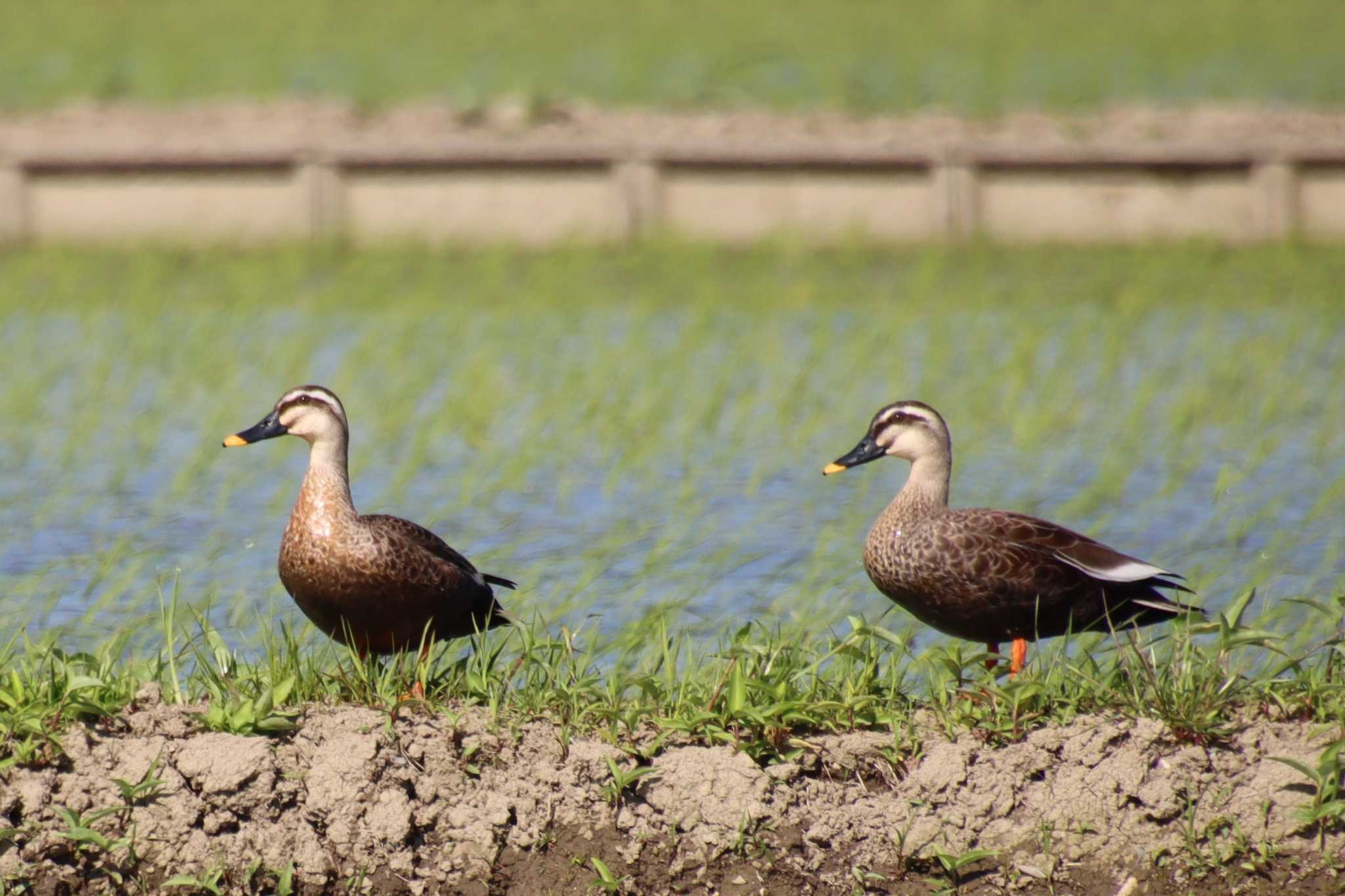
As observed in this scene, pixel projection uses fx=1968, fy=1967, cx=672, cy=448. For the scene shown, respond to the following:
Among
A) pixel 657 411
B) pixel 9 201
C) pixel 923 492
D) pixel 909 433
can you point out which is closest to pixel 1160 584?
pixel 923 492

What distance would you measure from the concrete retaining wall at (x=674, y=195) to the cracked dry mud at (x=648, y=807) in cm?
968

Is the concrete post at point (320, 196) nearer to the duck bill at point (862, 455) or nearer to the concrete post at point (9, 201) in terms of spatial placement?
the concrete post at point (9, 201)

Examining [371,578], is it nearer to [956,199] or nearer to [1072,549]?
[1072,549]

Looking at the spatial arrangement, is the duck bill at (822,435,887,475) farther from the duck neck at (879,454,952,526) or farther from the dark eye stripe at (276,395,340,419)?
the dark eye stripe at (276,395,340,419)

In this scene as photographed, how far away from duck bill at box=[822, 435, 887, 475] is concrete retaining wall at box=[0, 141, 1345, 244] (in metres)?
8.14

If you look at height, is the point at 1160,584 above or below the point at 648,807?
above

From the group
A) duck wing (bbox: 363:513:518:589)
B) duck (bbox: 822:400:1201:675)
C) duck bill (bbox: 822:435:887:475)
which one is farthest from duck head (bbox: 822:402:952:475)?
duck wing (bbox: 363:513:518:589)

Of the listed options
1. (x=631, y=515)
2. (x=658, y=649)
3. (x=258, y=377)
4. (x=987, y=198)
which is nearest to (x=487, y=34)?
(x=987, y=198)

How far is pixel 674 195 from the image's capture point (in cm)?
1421

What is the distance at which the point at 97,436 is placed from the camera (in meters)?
8.83

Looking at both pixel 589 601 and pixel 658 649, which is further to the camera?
pixel 589 601

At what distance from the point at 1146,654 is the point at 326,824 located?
205 centimetres

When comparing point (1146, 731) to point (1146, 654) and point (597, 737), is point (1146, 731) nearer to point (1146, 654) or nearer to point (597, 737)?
point (1146, 654)

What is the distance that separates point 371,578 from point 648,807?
1.00m
